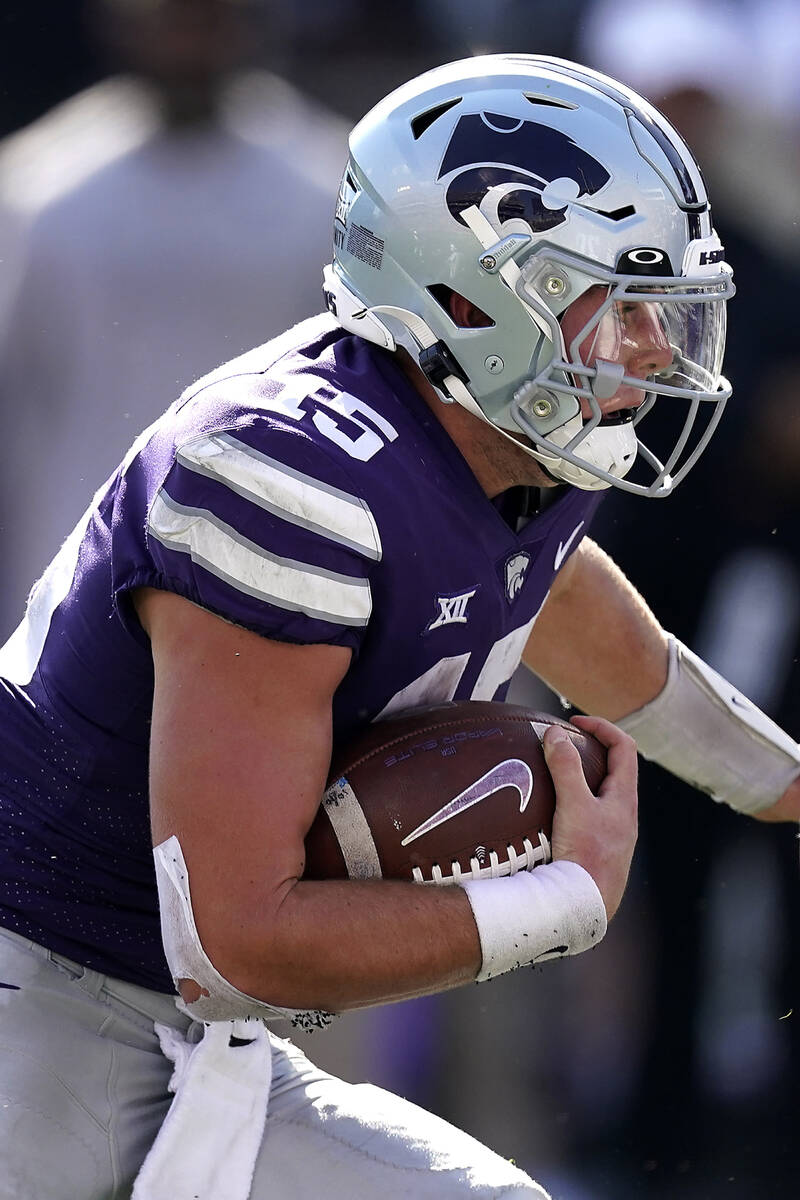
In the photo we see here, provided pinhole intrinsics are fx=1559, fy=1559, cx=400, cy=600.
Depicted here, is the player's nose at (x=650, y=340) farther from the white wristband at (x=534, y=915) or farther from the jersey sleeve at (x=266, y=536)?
the white wristband at (x=534, y=915)

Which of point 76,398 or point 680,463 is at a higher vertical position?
point 76,398

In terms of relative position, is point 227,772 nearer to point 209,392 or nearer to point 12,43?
point 209,392

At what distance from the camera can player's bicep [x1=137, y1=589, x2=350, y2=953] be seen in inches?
63.3

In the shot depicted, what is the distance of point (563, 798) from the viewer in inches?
72.7

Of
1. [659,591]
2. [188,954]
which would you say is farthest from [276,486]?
[659,591]

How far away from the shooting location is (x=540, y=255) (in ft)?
6.28

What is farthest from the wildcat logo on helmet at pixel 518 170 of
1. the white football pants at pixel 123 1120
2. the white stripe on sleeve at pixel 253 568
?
the white football pants at pixel 123 1120

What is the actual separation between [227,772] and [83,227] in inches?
62.9

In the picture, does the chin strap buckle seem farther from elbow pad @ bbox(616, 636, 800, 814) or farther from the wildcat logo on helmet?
elbow pad @ bbox(616, 636, 800, 814)

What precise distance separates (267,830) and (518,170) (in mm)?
875

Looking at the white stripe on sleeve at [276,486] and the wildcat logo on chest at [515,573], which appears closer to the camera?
the white stripe on sleeve at [276,486]

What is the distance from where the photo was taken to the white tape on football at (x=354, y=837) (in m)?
1.76

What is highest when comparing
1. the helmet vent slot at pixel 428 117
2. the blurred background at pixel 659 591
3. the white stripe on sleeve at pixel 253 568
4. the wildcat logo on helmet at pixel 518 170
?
the helmet vent slot at pixel 428 117

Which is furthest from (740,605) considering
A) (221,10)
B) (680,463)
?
(221,10)
